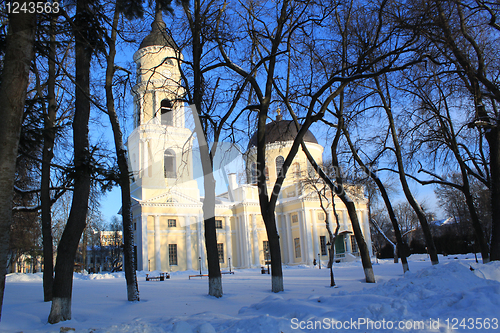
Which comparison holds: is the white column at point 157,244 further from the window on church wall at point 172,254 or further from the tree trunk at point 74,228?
the tree trunk at point 74,228

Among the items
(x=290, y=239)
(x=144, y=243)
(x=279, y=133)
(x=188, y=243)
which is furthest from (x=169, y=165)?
(x=279, y=133)

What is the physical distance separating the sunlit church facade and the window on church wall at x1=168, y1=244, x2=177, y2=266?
9 centimetres

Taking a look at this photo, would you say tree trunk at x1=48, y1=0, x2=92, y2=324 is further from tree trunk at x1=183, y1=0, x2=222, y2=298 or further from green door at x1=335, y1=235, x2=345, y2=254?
green door at x1=335, y1=235, x2=345, y2=254

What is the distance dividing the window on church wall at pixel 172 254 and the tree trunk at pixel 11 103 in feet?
Answer: 105

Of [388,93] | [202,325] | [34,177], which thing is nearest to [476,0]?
[388,93]

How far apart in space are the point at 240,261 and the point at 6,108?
122 feet

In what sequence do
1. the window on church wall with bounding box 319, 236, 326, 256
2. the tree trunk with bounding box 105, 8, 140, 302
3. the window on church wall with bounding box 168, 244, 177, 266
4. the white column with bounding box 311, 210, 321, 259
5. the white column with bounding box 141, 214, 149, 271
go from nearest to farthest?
the tree trunk with bounding box 105, 8, 140, 302, the white column with bounding box 141, 214, 149, 271, the window on church wall with bounding box 168, 244, 177, 266, the white column with bounding box 311, 210, 321, 259, the window on church wall with bounding box 319, 236, 326, 256

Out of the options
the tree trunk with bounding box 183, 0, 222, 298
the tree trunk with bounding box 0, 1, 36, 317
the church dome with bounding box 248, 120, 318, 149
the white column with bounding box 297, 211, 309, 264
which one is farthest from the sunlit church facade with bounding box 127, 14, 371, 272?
the tree trunk with bounding box 0, 1, 36, 317

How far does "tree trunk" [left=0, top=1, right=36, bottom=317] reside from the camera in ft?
16.1

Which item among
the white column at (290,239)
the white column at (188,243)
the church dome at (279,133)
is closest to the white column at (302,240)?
the white column at (290,239)

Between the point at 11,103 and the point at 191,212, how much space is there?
33.0 metres

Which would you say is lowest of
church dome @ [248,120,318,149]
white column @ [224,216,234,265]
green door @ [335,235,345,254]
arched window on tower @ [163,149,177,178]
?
green door @ [335,235,345,254]

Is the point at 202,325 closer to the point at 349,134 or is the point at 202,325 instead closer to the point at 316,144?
the point at 349,134

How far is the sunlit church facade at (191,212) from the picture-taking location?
34688 millimetres
